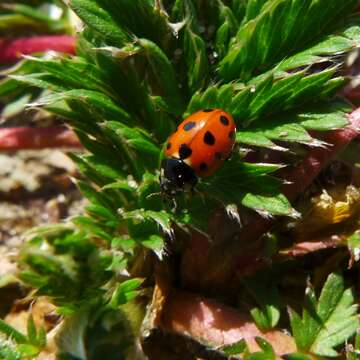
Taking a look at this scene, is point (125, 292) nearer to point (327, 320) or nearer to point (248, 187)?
point (248, 187)

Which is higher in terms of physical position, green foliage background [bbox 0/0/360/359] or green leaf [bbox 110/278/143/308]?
green foliage background [bbox 0/0/360/359]

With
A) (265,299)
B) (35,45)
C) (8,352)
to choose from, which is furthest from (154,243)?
(35,45)

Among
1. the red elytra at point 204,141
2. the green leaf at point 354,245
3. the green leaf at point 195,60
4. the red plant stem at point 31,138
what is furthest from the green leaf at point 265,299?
the red plant stem at point 31,138

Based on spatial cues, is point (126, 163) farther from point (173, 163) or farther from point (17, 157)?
point (17, 157)

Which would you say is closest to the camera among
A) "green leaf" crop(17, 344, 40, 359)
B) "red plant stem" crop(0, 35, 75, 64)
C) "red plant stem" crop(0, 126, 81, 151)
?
"green leaf" crop(17, 344, 40, 359)

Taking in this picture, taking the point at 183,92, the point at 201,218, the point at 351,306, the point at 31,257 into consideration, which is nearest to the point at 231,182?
the point at 201,218

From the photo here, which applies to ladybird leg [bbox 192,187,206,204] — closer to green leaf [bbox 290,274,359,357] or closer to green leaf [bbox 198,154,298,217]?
green leaf [bbox 198,154,298,217]

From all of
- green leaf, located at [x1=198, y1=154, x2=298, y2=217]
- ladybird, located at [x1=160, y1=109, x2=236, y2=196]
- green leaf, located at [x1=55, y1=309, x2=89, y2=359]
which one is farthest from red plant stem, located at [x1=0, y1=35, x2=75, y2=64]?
green leaf, located at [x1=55, y1=309, x2=89, y2=359]
